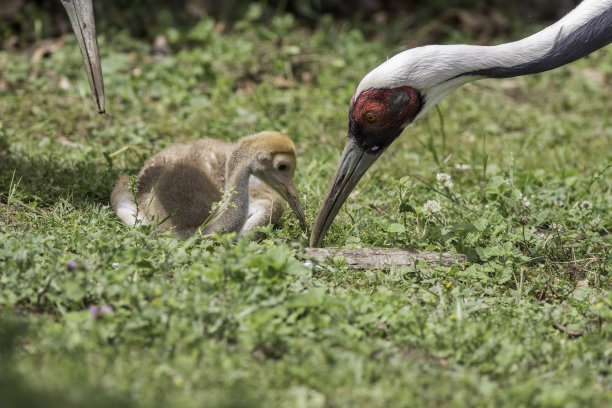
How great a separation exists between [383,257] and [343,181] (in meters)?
0.57

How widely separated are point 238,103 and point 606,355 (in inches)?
161

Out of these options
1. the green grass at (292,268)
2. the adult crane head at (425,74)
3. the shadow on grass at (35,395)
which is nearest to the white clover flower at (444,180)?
the green grass at (292,268)

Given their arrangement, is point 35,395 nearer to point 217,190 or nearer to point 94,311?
point 94,311

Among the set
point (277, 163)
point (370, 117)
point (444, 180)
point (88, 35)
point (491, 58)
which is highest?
point (491, 58)

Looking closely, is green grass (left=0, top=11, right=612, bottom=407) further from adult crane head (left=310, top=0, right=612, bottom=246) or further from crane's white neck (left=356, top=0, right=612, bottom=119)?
crane's white neck (left=356, top=0, right=612, bottom=119)

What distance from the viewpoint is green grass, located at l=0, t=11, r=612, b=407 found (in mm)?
2764

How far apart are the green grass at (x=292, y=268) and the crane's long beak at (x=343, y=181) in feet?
0.59

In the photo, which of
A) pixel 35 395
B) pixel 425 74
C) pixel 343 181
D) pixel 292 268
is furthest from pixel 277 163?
pixel 35 395

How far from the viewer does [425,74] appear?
4.16 meters

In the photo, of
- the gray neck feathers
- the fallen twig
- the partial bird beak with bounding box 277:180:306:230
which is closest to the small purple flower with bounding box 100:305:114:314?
the gray neck feathers

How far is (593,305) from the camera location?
3.56 m

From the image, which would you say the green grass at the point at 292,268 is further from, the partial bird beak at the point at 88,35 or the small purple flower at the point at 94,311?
the partial bird beak at the point at 88,35

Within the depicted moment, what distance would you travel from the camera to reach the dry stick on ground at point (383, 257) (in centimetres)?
396

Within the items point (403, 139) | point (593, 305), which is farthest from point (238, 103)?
point (593, 305)
